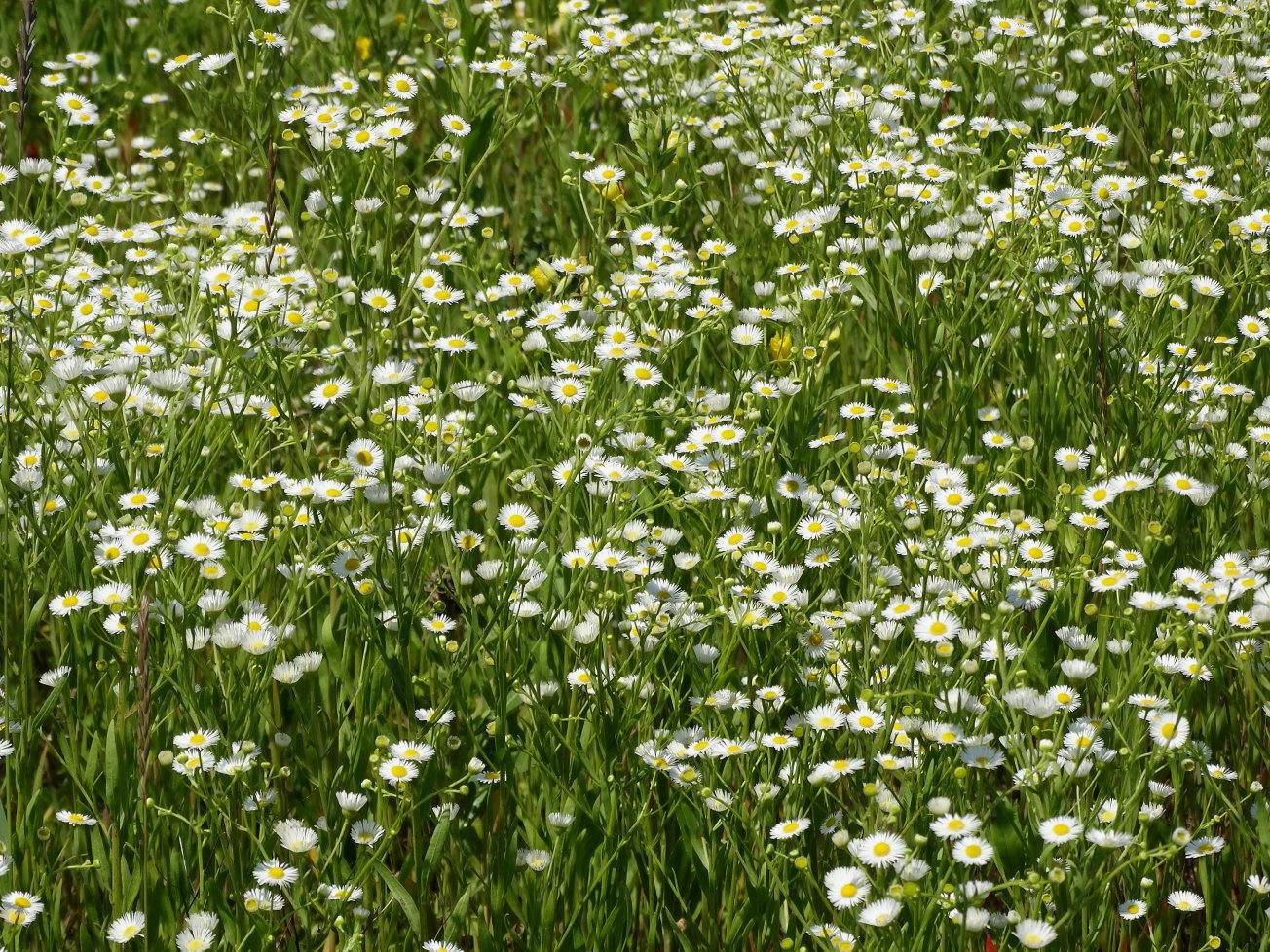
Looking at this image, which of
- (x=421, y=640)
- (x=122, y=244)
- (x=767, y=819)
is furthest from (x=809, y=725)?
(x=122, y=244)

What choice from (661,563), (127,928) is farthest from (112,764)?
(661,563)

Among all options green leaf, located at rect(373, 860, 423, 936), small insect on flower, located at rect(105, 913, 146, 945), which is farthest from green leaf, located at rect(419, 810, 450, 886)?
small insect on flower, located at rect(105, 913, 146, 945)

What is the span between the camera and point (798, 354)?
3020 mm

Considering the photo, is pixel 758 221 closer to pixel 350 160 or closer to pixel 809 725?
pixel 350 160

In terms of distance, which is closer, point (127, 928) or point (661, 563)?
point (127, 928)

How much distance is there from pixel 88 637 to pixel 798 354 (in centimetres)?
146

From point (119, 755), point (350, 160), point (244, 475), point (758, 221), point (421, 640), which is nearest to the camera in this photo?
point (119, 755)

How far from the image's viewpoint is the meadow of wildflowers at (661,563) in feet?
6.87

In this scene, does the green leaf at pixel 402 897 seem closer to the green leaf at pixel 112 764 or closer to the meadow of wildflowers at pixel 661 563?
the meadow of wildflowers at pixel 661 563

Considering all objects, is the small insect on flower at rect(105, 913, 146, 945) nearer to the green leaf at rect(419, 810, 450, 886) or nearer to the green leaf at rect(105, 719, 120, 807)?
the green leaf at rect(105, 719, 120, 807)

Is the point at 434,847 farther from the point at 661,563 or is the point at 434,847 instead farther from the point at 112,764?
the point at 661,563

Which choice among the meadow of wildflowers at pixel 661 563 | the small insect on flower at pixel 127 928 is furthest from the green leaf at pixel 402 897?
the small insect on flower at pixel 127 928

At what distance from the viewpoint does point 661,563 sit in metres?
2.55

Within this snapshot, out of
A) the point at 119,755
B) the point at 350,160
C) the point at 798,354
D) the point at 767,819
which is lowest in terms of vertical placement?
the point at 767,819
